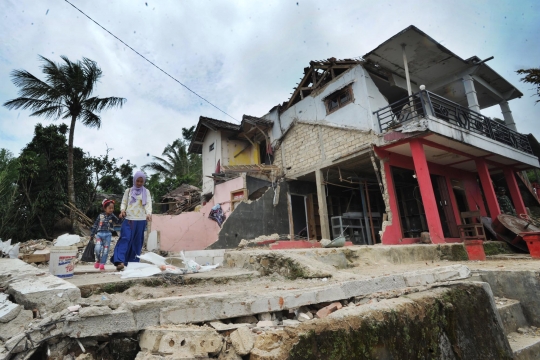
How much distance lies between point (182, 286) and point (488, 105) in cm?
1596

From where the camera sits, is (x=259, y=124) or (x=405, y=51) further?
(x=259, y=124)

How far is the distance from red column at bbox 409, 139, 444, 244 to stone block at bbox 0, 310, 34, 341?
826cm

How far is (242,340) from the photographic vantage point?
163 centimetres

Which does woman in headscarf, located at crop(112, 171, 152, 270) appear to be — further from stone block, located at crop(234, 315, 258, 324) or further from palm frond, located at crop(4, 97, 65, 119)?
palm frond, located at crop(4, 97, 65, 119)

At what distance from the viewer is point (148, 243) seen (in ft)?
34.0

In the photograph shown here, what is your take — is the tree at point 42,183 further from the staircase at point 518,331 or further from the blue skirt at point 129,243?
the staircase at point 518,331

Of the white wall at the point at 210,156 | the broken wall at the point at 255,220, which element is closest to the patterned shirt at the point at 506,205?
the broken wall at the point at 255,220

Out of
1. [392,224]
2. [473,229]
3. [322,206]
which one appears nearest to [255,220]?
[322,206]

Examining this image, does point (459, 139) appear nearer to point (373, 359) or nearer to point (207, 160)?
point (373, 359)

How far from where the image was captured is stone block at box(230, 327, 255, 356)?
1.59 m

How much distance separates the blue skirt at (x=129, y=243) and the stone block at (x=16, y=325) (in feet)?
8.12

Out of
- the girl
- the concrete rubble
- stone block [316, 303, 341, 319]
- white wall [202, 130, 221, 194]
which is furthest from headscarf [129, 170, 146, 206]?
white wall [202, 130, 221, 194]

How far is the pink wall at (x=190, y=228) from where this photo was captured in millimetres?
10656

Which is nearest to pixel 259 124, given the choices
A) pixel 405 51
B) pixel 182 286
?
pixel 405 51
